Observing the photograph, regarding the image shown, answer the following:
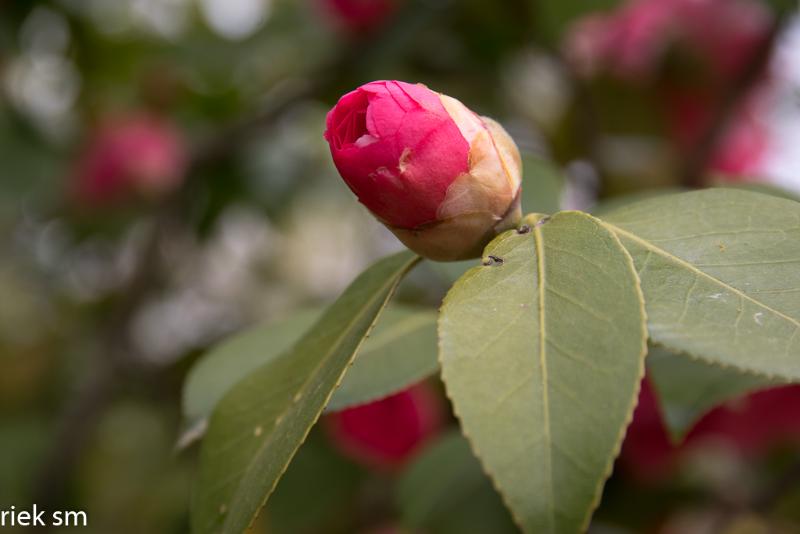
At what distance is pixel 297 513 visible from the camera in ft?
4.41

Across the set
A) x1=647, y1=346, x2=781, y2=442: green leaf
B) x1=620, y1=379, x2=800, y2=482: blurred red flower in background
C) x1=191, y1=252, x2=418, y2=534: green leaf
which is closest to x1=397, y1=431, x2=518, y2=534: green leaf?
x1=620, y1=379, x2=800, y2=482: blurred red flower in background

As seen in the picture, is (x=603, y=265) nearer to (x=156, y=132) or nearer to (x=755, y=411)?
(x=755, y=411)

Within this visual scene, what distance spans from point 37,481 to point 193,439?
3.35 feet

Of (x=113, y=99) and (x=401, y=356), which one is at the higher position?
(x=401, y=356)

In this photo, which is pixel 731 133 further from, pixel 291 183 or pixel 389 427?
pixel 291 183

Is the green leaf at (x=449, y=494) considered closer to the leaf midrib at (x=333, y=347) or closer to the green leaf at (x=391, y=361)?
the green leaf at (x=391, y=361)

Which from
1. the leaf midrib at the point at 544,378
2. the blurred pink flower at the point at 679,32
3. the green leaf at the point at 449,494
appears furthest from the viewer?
the blurred pink flower at the point at 679,32

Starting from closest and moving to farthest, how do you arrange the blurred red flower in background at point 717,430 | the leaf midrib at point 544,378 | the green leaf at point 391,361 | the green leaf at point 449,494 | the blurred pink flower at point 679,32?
the leaf midrib at point 544,378
the green leaf at point 391,361
the green leaf at point 449,494
the blurred red flower in background at point 717,430
the blurred pink flower at point 679,32

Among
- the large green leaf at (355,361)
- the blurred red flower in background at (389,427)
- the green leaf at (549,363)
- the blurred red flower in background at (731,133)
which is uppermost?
the green leaf at (549,363)

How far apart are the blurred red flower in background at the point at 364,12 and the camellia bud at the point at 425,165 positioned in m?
1.02

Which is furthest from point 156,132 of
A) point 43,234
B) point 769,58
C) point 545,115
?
point 769,58

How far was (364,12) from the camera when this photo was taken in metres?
1.47

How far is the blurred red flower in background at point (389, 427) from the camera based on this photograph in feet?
3.51

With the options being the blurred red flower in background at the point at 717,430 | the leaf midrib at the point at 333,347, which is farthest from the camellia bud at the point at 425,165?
the blurred red flower in background at the point at 717,430
